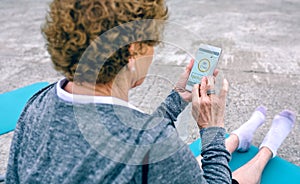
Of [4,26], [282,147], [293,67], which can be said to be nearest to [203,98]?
[282,147]

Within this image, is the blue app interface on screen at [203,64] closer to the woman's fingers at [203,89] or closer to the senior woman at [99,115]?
the woman's fingers at [203,89]

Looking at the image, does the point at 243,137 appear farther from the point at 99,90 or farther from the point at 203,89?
the point at 99,90

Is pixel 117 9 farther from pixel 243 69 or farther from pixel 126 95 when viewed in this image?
pixel 243 69

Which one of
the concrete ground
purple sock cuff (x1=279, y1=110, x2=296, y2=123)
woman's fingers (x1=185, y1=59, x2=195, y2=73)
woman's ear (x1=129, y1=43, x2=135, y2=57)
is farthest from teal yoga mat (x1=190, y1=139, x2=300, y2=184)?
woman's ear (x1=129, y1=43, x2=135, y2=57)

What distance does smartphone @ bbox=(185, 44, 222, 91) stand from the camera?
1.19 m

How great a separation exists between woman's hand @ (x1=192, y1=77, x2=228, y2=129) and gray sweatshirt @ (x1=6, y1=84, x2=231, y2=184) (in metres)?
0.31

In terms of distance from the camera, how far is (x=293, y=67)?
126 inches

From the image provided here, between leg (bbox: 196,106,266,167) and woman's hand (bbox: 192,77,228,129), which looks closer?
woman's hand (bbox: 192,77,228,129)

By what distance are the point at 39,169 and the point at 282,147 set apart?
1688 mm

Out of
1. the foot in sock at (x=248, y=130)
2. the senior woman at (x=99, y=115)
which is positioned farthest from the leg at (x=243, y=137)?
the senior woman at (x=99, y=115)

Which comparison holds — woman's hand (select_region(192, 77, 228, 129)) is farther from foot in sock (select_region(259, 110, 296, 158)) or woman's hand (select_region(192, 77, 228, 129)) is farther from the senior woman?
foot in sock (select_region(259, 110, 296, 158))

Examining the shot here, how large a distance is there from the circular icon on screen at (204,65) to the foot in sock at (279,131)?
0.82m

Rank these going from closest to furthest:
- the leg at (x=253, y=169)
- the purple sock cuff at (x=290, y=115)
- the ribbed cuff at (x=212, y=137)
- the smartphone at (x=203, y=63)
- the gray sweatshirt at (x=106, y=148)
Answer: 1. the gray sweatshirt at (x=106, y=148)
2. the ribbed cuff at (x=212, y=137)
3. the smartphone at (x=203, y=63)
4. the leg at (x=253, y=169)
5. the purple sock cuff at (x=290, y=115)

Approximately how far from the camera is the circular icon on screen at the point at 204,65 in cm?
119
